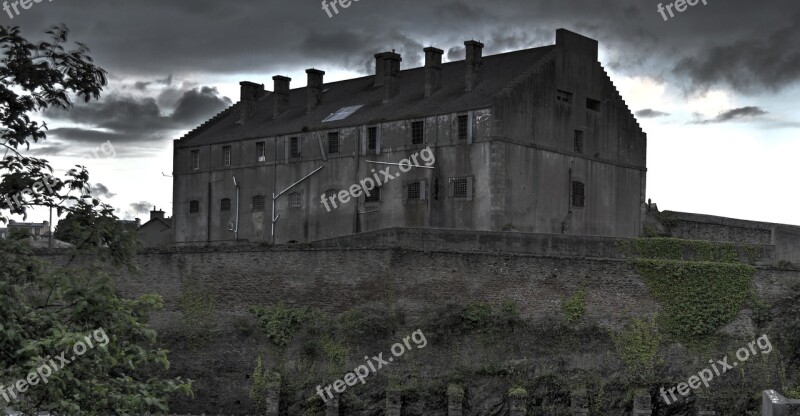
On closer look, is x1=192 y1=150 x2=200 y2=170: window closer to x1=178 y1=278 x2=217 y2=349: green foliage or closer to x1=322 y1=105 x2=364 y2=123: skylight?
x1=322 y1=105 x2=364 y2=123: skylight

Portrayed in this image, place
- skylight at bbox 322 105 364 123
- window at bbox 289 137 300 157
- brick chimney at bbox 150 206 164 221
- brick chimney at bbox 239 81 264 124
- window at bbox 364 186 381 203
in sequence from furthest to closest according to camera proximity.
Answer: brick chimney at bbox 150 206 164 221 → brick chimney at bbox 239 81 264 124 → window at bbox 289 137 300 157 → skylight at bbox 322 105 364 123 → window at bbox 364 186 381 203

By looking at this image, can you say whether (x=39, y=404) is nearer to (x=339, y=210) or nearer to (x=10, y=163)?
(x=10, y=163)

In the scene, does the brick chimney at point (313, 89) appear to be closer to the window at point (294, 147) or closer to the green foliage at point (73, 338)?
the window at point (294, 147)

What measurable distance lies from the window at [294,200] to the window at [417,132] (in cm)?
689

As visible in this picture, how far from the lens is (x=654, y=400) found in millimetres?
40156

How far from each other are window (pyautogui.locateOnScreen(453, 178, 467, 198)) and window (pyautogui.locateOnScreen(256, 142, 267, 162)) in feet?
38.1

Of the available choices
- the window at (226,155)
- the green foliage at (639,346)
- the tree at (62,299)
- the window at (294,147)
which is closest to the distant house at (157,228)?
the window at (226,155)

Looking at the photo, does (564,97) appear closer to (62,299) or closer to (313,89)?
(313,89)

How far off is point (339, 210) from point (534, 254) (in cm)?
1244

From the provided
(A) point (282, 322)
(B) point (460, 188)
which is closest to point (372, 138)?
(B) point (460, 188)

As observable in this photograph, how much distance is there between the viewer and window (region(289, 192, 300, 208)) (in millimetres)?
54250

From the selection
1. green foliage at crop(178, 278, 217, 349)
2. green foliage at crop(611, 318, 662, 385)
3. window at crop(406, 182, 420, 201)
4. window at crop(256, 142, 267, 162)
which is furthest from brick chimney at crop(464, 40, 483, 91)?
green foliage at crop(178, 278, 217, 349)

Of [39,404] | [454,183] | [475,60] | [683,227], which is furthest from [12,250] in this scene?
[683,227]

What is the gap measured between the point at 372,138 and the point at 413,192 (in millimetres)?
3570
